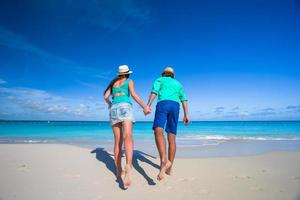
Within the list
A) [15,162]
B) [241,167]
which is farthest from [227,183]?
[15,162]

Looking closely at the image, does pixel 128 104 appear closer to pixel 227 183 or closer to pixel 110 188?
pixel 110 188

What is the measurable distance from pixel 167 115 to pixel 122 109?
0.90 metres

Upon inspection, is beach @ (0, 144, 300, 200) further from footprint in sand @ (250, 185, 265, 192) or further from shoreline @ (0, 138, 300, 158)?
shoreline @ (0, 138, 300, 158)

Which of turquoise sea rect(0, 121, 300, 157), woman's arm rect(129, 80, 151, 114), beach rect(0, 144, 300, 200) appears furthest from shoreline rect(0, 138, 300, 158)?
woman's arm rect(129, 80, 151, 114)

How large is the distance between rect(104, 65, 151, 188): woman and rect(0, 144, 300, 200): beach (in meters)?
0.56

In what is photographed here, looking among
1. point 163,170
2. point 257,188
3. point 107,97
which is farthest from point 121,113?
point 257,188

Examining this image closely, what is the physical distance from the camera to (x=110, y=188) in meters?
3.53

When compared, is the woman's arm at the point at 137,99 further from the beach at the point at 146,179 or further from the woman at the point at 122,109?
the beach at the point at 146,179

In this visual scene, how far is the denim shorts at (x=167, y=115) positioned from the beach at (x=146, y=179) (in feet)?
2.95

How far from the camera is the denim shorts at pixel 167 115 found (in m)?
4.12

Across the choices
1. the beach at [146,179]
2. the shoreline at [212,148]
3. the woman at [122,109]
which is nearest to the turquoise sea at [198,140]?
the shoreline at [212,148]

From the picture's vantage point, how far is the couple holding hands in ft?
12.4

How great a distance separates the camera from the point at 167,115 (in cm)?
422

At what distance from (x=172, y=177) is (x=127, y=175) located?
1.02 meters
